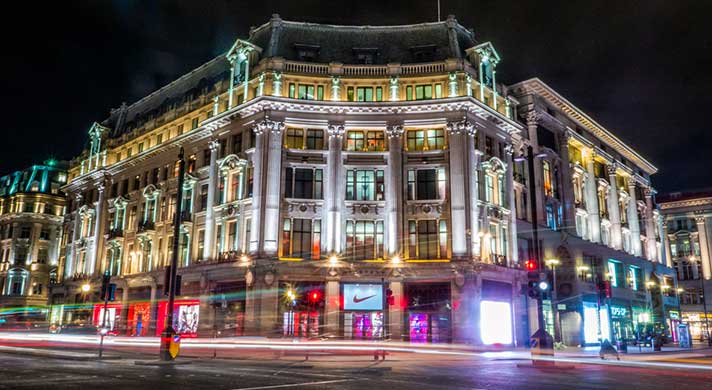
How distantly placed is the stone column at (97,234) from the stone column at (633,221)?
192ft

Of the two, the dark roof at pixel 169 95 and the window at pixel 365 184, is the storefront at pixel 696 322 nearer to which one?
the window at pixel 365 184

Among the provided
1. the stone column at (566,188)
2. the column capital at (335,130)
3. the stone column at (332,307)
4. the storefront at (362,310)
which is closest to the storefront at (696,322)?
the stone column at (566,188)

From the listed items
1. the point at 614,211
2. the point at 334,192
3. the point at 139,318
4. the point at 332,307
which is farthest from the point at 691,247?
the point at 139,318

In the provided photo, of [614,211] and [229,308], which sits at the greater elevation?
[614,211]

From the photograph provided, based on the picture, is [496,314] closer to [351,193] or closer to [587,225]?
[351,193]

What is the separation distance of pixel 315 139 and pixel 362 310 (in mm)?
13077

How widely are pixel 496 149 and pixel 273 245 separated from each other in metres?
19.2

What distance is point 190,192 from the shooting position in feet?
159

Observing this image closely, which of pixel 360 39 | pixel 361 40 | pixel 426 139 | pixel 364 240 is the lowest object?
pixel 364 240

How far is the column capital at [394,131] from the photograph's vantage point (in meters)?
41.8

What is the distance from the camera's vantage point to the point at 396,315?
128ft

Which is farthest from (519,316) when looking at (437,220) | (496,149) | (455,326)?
(496,149)

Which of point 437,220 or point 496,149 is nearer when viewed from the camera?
point 437,220

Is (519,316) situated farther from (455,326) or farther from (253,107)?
(253,107)
